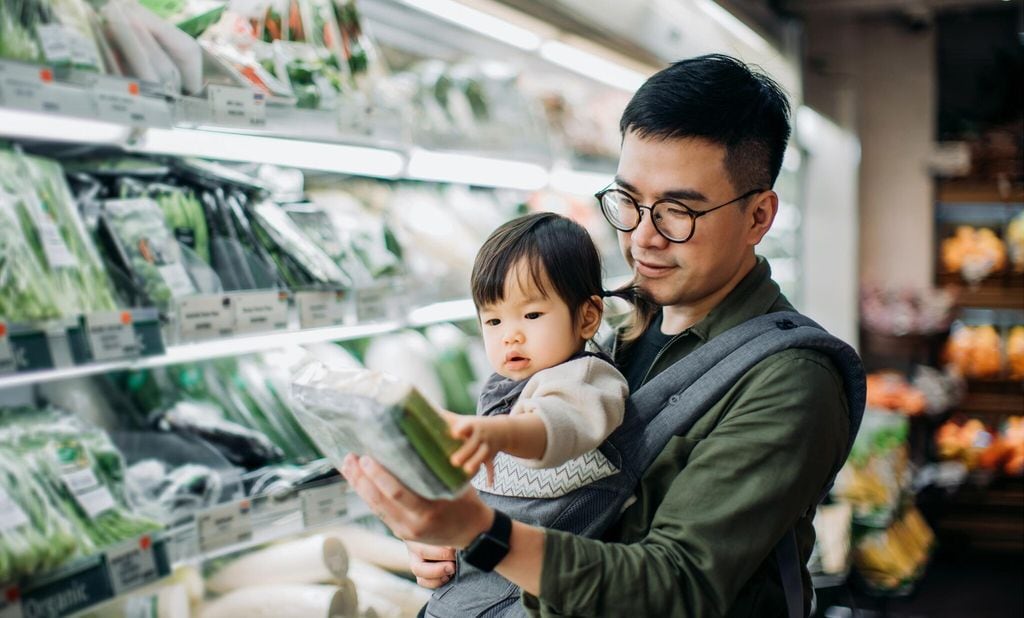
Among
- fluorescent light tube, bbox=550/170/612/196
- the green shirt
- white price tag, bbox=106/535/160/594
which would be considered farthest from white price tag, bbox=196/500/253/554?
fluorescent light tube, bbox=550/170/612/196

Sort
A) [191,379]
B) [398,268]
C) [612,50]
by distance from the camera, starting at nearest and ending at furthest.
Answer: [191,379] → [398,268] → [612,50]

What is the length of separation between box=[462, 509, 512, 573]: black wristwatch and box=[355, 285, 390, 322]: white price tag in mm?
1274

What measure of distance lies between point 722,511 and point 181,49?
4.41 ft

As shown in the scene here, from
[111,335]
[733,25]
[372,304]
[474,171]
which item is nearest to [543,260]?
[111,335]

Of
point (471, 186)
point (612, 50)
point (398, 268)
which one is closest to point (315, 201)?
point (398, 268)

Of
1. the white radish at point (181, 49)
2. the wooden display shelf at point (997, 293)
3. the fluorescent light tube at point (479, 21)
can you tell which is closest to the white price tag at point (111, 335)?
the white radish at point (181, 49)

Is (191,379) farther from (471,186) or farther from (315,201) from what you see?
(471,186)

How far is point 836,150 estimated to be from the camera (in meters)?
5.93

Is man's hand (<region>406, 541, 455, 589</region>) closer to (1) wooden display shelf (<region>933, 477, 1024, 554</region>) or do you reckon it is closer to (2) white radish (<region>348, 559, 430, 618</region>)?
(2) white radish (<region>348, 559, 430, 618</region>)

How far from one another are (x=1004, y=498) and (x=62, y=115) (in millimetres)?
5477

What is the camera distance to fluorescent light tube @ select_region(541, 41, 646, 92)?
3566 millimetres

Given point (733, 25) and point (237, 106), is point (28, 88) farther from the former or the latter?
point (733, 25)

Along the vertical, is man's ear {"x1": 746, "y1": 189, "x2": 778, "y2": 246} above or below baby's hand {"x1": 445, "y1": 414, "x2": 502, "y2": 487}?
above

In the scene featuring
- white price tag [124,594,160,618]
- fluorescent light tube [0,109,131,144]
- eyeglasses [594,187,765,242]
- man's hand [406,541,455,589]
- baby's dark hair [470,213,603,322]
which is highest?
fluorescent light tube [0,109,131,144]
